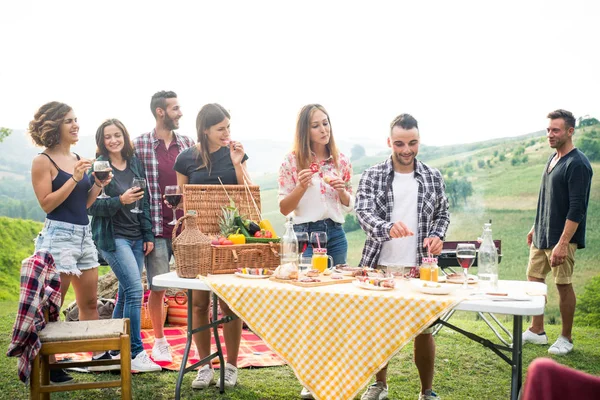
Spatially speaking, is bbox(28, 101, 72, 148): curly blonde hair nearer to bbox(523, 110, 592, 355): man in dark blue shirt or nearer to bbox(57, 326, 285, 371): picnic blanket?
bbox(57, 326, 285, 371): picnic blanket

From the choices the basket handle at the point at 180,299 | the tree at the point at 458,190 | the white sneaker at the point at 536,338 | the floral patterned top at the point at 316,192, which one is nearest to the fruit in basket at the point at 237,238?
the floral patterned top at the point at 316,192

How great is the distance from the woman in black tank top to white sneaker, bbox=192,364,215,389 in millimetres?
791

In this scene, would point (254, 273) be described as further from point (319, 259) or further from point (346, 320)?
point (346, 320)

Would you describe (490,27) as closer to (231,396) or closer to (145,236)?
(145,236)

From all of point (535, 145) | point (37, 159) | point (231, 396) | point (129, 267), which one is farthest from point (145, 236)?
point (535, 145)

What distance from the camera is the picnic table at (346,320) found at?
98.7 inches

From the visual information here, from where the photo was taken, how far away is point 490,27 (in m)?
7.12

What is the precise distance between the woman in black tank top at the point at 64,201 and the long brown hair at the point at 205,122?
2.13 feet

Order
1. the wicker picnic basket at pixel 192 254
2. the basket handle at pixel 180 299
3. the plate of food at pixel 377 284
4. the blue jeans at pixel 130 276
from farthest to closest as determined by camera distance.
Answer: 1. the basket handle at pixel 180 299
2. the blue jeans at pixel 130 276
3. the wicker picnic basket at pixel 192 254
4. the plate of food at pixel 377 284

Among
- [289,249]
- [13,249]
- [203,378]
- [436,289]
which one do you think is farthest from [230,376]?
[13,249]

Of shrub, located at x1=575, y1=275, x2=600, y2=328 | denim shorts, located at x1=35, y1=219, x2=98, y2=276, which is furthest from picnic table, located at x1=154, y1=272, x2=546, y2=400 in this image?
shrub, located at x1=575, y1=275, x2=600, y2=328

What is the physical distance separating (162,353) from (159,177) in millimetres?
1241

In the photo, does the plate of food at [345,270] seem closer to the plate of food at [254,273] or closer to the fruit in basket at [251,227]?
the plate of food at [254,273]

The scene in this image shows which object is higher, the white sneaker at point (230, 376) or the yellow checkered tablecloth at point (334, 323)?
the yellow checkered tablecloth at point (334, 323)
